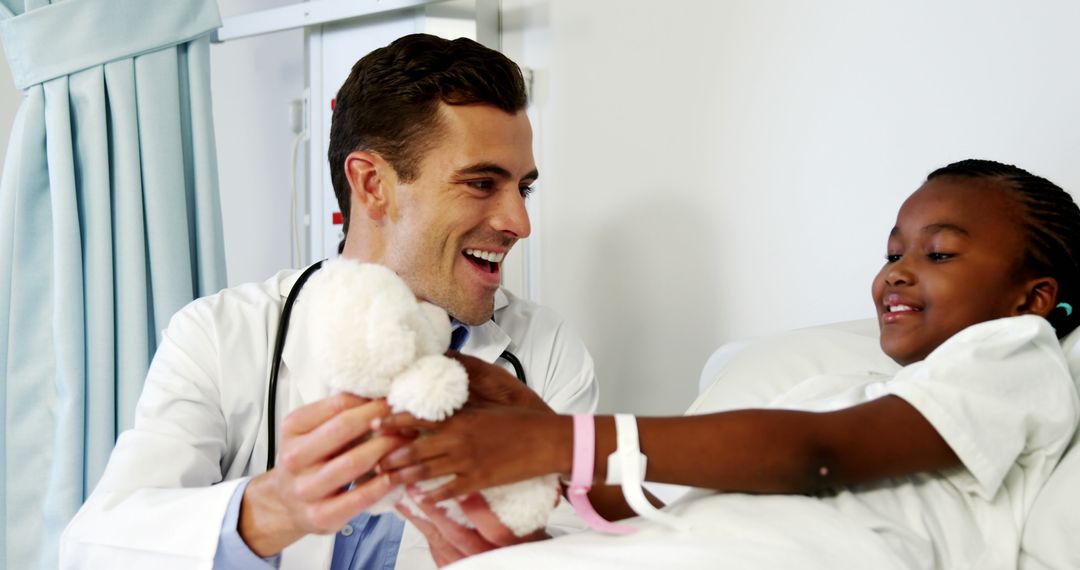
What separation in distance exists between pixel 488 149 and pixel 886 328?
26.3 inches

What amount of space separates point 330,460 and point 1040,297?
2.88ft

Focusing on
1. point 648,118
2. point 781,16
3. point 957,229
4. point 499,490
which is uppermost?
point 781,16

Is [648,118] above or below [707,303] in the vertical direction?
above

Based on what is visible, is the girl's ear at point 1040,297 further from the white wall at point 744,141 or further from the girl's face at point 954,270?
the white wall at point 744,141

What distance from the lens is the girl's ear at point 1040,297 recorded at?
119 centimetres

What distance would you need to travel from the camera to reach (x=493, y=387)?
3.12 ft

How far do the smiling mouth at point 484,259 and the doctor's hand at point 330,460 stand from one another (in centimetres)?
65

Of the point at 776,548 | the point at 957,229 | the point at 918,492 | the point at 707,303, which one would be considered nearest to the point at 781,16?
the point at 707,303

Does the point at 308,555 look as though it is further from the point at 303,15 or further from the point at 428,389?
the point at 303,15

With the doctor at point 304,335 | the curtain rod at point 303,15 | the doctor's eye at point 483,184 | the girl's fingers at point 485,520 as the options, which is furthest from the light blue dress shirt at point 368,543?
the curtain rod at point 303,15

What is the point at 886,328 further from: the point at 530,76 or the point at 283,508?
the point at 530,76

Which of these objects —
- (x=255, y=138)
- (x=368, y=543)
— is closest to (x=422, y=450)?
(x=368, y=543)

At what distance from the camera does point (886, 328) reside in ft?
4.03

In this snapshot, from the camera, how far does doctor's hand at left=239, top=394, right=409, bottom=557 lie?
83 cm
